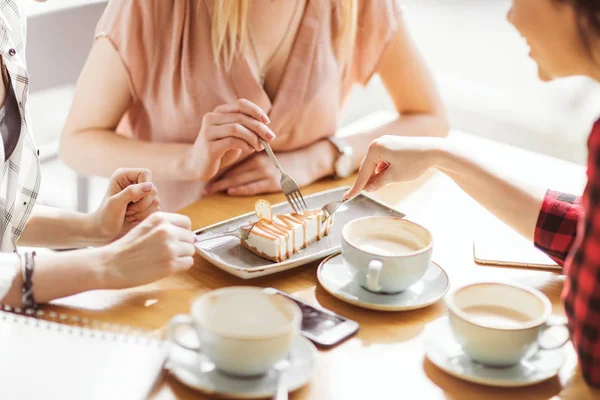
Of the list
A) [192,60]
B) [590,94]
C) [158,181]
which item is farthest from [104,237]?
[590,94]

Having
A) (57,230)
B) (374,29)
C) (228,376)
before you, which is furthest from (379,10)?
(228,376)

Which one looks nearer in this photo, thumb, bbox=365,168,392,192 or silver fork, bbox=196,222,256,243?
silver fork, bbox=196,222,256,243

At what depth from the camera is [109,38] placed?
4.61 feet

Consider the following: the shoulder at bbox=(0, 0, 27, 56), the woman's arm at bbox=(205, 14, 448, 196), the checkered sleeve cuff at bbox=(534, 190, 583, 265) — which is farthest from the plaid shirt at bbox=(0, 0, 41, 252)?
the checkered sleeve cuff at bbox=(534, 190, 583, 265)

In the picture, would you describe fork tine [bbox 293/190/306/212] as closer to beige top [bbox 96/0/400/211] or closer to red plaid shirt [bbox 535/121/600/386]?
beige top [bbox 96/0/400/211]

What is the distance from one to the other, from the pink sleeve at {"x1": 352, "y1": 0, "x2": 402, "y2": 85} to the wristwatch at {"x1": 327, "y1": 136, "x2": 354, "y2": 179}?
0.24 m

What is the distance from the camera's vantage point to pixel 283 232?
3.52 ft

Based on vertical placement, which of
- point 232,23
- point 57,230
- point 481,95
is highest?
Answer: point 232,23

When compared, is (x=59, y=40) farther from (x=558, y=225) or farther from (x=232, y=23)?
(x=558, y=225)

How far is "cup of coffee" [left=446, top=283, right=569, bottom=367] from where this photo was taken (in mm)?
790

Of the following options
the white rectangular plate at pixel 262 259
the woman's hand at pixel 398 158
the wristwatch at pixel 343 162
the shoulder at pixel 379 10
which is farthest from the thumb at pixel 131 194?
the shoulder at pixel 379 10

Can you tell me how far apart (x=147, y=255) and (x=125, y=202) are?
20 centimetres

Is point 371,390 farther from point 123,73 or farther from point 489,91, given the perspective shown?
point 489,91

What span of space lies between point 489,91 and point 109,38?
3098 millimetres
